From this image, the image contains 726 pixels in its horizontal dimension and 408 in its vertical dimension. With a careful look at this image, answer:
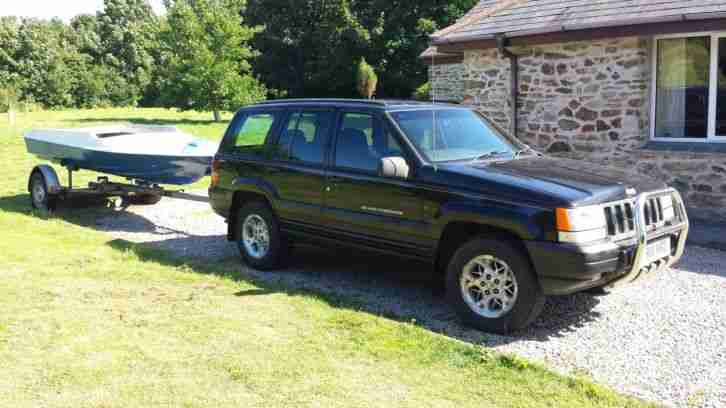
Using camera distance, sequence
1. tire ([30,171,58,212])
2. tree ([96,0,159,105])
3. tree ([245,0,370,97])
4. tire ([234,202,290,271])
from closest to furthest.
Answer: tire ([234,202,290,271]), tire ([30,171,58,212]), tree ([245,0,370,97]), tree ([96,0,159,105])

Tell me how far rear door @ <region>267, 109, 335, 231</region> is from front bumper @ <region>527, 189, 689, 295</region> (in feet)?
8.50

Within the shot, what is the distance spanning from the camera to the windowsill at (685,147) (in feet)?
35.2

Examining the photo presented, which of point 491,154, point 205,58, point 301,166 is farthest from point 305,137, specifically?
point 205,58

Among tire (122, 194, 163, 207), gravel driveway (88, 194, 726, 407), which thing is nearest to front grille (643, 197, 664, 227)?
gravel driveway (88, 194, 726, 407)


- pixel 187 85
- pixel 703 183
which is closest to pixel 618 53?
pixel 703 183

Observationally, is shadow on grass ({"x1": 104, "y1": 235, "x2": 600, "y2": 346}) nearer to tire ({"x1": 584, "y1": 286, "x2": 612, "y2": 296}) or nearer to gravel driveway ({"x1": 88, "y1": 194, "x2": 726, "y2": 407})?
gravel driveway ({"x1": 88, "y1": 194, "x2": 726, "y2": 407})

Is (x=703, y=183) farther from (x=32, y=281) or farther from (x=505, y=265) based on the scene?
(x=32, y=281)

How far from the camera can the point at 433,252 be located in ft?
20.8

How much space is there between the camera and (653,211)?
6.14 m

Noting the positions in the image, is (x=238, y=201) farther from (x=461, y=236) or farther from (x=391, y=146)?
(x=461, y=236)

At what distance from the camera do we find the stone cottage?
35.5ft

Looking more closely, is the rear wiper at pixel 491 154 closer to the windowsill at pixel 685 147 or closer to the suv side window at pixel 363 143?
the suv side window at pixel 363 143

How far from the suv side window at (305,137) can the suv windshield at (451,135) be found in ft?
3.02

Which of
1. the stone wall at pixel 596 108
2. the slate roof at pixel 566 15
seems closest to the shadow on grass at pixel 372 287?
the stone wall at pixel 596 108
